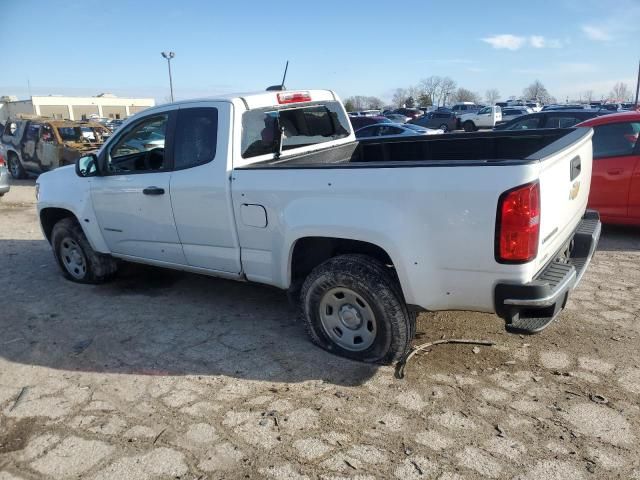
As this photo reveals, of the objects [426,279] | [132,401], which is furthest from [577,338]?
[132,401]

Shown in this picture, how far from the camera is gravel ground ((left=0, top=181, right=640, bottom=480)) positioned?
2.68m

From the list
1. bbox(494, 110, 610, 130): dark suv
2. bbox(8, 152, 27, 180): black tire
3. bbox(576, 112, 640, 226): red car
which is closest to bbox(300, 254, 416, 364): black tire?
bbox(576, 112, 640, 226): red car

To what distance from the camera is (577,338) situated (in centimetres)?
389

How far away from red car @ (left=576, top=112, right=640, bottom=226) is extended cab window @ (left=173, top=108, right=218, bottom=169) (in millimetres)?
4820

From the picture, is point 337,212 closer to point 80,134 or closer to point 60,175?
point 60,175

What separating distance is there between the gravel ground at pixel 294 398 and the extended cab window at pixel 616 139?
228 centimetres

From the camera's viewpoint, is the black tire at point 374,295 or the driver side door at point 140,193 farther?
the driver side door at point 140,193

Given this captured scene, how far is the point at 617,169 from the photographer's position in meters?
6.33

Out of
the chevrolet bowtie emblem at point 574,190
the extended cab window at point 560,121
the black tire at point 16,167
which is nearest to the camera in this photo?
the chevrolet bowtie emblem at point 574,190

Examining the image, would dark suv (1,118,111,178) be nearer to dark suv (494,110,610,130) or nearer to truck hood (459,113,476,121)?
dark suv (494,110,610,130)

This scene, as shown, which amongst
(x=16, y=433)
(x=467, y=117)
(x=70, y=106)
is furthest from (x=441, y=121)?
(x=70, y=106)

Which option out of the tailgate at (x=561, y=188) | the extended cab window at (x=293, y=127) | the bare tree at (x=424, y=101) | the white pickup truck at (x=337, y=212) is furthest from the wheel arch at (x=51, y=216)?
the bare tree at (x=424, y=101)

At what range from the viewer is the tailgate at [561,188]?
2.89 metres

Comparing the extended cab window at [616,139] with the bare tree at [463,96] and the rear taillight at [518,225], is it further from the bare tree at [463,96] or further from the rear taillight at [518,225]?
the bare tree at [463,96]
